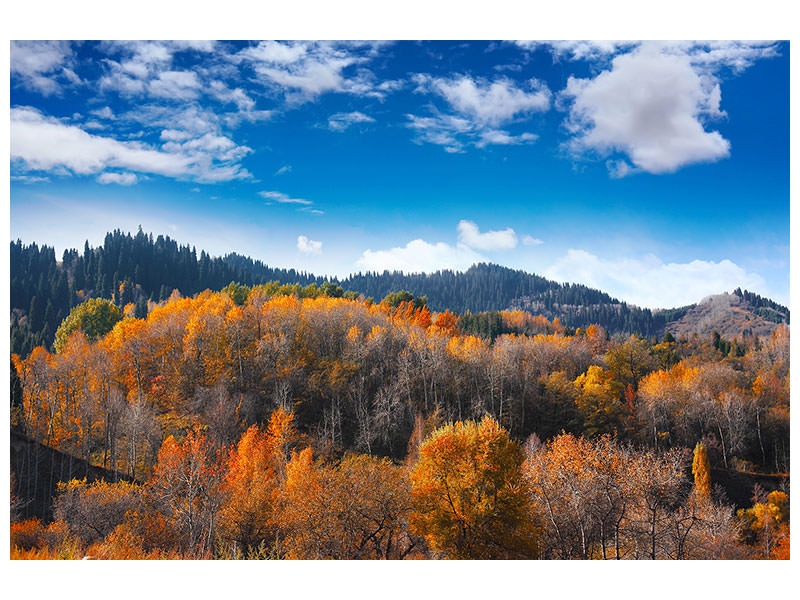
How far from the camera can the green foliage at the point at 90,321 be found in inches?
1134

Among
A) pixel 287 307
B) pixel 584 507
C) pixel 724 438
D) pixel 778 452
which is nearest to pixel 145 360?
pixel 287 307

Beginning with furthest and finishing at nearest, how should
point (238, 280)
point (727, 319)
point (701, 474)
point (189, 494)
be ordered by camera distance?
point (238, 280), point (727, 319), point (701, 474), point (189, 494)

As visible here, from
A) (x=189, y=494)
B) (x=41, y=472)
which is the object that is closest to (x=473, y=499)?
(x=189, y=494)

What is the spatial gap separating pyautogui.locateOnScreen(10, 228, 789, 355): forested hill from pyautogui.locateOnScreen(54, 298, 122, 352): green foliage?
1.74 metres

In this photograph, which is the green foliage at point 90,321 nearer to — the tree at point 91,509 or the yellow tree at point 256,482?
the yellow tree at point 256,482

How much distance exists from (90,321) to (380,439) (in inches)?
828

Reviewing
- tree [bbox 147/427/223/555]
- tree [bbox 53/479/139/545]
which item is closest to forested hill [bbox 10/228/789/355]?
tree [bbox 147/427/223/555]

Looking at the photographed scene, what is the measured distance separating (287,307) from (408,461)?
35.3 feet

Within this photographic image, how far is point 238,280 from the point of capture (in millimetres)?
61531

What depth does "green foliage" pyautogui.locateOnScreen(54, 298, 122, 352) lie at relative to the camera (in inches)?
1134

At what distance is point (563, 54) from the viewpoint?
9742 mm

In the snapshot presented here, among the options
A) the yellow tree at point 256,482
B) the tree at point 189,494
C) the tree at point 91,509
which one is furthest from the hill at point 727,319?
the tree at point 91,509

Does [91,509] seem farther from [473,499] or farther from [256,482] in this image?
[473,499]
